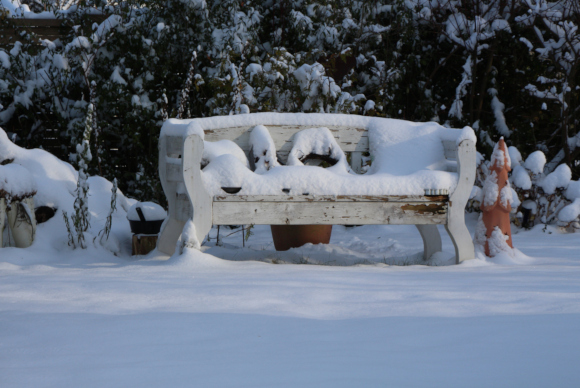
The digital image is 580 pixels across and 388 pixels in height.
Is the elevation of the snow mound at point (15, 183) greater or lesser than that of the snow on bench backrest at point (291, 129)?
lesser

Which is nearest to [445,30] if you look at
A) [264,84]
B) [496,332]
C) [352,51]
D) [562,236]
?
[352,51]

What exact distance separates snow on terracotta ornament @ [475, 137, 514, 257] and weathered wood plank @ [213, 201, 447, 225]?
0.31 metres

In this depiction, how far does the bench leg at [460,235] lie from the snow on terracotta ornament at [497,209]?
0.50 feet

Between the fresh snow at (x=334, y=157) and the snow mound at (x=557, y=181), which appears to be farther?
the snow mound at (x=557, y=181)

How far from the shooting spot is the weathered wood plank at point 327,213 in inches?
113

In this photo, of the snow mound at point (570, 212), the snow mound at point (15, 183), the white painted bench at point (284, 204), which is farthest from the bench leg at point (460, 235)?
the snow mound at point (15, 183)

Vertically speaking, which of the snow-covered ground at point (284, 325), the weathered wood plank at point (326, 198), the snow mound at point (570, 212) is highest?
the weathered wood plank at point (326, 198)

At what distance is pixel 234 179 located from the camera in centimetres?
288

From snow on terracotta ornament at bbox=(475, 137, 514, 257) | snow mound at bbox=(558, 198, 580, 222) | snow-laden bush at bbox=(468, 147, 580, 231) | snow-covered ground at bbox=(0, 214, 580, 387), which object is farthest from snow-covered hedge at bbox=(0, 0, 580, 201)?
snow-covered ground at bbox=(0, 214, 580, 387)

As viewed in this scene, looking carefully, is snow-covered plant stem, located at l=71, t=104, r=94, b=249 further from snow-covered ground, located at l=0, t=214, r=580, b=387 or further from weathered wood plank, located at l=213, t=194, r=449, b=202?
weathered wood plank, located at l=213, t=194, r=449, b=202

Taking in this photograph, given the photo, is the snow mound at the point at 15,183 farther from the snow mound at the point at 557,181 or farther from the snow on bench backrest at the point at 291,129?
the snow mound at the point at 557,181

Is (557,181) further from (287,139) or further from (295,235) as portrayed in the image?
(287,139)

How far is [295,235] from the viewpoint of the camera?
12.2 ft

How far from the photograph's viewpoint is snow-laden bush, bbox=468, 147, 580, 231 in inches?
175
